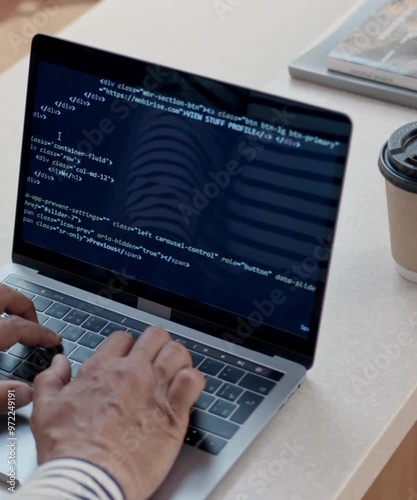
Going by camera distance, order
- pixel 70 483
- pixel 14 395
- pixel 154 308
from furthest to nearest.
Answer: pixel 154 308, pixel 14 395, pixel 70 483

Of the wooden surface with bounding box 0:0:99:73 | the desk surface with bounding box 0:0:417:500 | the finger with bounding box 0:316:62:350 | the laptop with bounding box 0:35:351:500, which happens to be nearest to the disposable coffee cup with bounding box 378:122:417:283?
the desk surface with bounding box 0:0:417:500

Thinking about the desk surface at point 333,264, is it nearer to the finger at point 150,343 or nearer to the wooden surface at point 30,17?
the finger at point 150,343

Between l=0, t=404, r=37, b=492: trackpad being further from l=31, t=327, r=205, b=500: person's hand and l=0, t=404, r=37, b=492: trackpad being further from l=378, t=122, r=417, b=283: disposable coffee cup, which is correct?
l=378, t=122, r=417, b=283: disposable coffee cup

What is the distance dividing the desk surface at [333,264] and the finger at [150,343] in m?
0.13

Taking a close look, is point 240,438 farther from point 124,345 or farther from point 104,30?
point 104,30

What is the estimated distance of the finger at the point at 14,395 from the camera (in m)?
0.85

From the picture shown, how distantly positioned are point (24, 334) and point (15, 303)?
0.16 feet

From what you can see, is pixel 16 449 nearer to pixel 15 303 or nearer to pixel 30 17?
pixel 15 303

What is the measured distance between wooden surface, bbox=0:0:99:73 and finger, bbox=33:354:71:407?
8.13 feet

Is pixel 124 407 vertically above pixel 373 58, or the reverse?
pixel 373 58

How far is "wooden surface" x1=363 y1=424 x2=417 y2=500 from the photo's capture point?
3.26 feet

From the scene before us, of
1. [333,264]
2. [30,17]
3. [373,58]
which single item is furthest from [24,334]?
[30,17]

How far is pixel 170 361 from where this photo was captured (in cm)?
85

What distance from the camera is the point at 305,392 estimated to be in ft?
2.96
